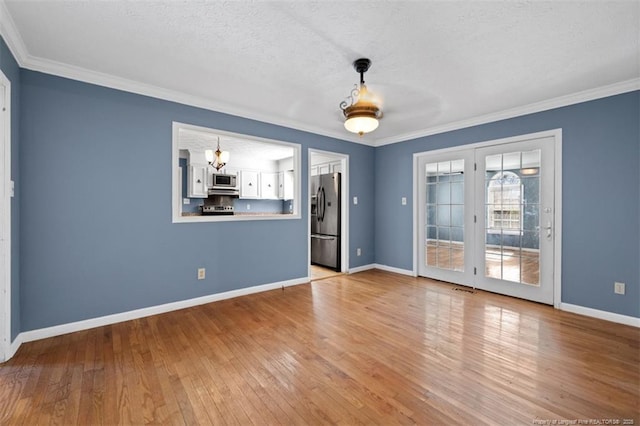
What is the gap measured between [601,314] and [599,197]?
1291 mm

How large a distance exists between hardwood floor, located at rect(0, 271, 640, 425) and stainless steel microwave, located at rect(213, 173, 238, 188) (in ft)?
13.0

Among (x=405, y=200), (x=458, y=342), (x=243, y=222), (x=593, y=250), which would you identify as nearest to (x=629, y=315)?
(x=593, y=250)

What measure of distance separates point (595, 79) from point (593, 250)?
72.2 inches

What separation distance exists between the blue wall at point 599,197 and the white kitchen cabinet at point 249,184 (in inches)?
231

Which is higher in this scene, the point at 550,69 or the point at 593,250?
the point at 550,69

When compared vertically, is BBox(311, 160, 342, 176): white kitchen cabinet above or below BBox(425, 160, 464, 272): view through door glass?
above

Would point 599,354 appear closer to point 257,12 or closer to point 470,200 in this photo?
point 470,200

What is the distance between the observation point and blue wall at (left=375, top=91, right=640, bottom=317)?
304cm

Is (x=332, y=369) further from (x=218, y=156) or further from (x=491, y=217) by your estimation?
(x=218, y=156)

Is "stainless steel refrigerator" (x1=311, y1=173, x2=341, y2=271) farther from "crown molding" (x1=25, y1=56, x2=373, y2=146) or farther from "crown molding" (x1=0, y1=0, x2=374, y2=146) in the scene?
"crown molding" (x1=0, y1=0, x2=374, y2=146)

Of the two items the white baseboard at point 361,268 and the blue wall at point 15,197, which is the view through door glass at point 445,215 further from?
the blue wall at point 15,197

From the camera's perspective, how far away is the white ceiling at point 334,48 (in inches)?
77.1

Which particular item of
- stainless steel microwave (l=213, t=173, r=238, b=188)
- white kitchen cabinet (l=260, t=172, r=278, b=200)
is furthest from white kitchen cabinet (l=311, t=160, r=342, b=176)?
white kitchen cabinet (l=260, t=172, r=278, b=200)

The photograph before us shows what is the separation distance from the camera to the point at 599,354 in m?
2.40
